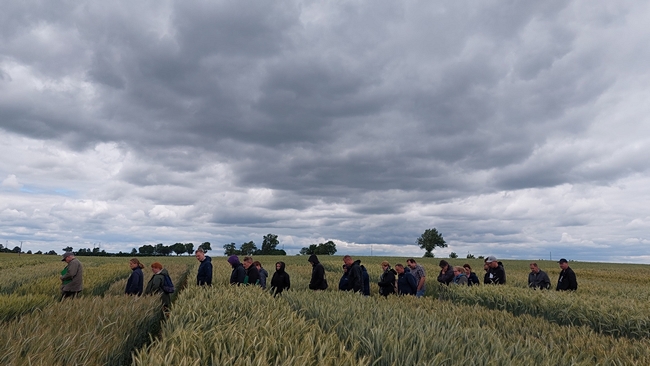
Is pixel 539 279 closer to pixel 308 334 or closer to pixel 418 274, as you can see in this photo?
pixel 418 274

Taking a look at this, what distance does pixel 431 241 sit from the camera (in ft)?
356

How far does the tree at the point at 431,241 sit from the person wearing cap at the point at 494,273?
96428mm

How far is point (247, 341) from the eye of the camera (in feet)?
12.3

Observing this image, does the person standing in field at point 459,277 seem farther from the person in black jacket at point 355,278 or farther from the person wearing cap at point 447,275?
the person in black jacket at point 355,278

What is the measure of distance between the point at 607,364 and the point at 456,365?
2.46 meters

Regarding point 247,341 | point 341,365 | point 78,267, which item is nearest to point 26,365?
point 247,341

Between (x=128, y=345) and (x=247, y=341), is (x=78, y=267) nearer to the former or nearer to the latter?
(x=128, y=345)

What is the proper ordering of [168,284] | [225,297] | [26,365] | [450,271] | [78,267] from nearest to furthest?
1. [26,365]
2. [225,297]
3. [168,284]
4. [78,267]
5. [450,271]

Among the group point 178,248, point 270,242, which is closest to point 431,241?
point 270,242

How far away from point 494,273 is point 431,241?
318ft

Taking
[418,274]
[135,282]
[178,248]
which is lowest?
[135,282]

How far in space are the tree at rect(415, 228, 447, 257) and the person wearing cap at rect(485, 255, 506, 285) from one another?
96.4 meters

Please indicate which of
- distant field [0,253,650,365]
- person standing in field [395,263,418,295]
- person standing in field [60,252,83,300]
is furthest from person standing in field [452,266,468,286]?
person standing in field [60,252,83,300]

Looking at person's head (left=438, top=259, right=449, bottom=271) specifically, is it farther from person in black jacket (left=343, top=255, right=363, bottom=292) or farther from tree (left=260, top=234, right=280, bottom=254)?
tree (left=260, top=234, right=280, bottom=254)
